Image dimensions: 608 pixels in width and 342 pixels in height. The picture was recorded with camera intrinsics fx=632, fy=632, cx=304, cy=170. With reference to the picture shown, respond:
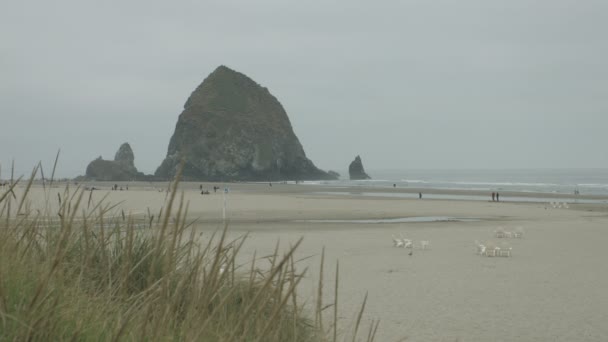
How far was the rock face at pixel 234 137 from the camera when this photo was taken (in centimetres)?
10175

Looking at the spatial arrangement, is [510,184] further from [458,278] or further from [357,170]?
[458,278]

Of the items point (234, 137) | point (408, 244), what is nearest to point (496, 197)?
point (408, 244)

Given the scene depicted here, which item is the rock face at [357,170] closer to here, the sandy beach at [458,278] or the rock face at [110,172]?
A: the rock face at [110,172]

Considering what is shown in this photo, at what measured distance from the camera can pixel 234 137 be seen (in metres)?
106

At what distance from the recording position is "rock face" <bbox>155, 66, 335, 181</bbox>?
10175cm

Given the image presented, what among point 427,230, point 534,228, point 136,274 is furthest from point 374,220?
point 136,274

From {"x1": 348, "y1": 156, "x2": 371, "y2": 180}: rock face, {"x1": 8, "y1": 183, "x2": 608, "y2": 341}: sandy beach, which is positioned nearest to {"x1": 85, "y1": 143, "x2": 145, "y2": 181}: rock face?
{"x1": 348, "y1": 156, "x2": 371, "y2": 180}: rock face

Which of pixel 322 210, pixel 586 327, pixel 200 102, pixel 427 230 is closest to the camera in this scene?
pixel 586 327

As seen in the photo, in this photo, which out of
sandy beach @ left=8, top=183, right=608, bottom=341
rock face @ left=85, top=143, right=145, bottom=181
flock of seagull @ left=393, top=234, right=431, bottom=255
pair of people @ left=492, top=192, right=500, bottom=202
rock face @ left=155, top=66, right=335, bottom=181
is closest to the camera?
sandy beach @ left=8, top=183, right=608, bottom=341

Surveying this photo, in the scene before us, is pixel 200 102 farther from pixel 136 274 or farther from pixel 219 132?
pixel 136 274

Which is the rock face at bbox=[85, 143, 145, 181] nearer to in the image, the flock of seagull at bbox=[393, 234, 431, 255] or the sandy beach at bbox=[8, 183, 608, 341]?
the sandy beach at bbox=[8, 183, 608, 341]

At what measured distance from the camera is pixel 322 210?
30.7 meters

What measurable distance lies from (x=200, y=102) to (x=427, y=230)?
3697 inches

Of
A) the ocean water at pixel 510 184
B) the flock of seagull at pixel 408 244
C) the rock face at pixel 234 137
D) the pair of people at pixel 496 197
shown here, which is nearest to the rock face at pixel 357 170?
the rock face at pixel 234 137
